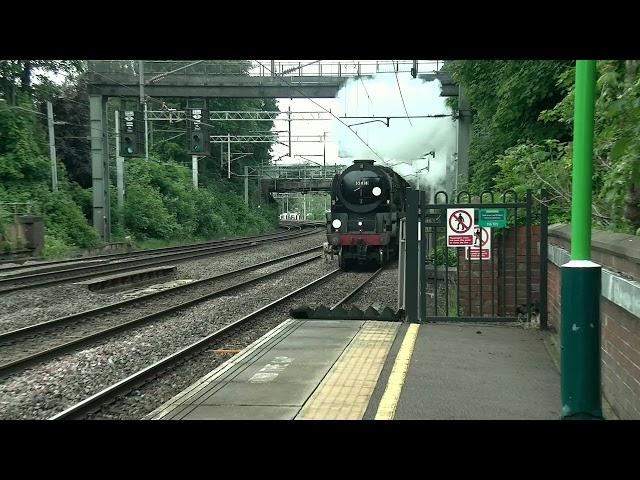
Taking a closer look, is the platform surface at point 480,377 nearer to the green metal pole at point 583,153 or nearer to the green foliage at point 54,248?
the green metal pole at point 583,153

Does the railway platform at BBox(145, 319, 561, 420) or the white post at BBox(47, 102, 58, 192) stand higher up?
the white post at BBox(47, 102, 58, 192)

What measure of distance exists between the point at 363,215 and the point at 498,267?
13258mm

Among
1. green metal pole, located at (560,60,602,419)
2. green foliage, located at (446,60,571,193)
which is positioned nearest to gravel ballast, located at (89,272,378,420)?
green metal pole, located at (560,60,602,419)

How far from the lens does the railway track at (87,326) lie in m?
8.88

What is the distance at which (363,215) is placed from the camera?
22.1 m

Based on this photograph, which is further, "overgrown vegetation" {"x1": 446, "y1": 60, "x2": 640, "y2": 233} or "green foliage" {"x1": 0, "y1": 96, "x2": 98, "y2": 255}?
"green foliage" {"x1": 0, "y1": 96, "x2": 98, "y2": 255}

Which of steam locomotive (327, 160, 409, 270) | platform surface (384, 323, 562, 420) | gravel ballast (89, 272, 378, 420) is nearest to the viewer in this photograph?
platform surface (384, 323, 562, 420)

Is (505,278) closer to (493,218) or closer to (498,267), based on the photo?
(498,267)

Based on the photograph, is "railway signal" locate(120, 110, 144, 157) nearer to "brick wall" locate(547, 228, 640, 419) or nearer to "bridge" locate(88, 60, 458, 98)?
"bridge" locate(88, 60, 458, 98)

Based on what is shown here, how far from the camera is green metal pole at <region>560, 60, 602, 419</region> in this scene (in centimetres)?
395

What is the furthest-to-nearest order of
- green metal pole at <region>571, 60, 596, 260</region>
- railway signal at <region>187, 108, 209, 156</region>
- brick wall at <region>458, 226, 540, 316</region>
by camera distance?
railway signal at <region>187, 108, 209, 156</region> → brick wall at <region>458, 226, 540, 316</region> → green metal pole at <region>571, 60, 596, 260</region>

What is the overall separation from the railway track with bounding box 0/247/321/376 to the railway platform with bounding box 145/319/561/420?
3183 millimetres

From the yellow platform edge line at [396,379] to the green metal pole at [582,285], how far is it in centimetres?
136

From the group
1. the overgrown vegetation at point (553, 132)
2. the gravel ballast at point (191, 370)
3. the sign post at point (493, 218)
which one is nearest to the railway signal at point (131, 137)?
the overgrown vegetation at point (553, 132)
